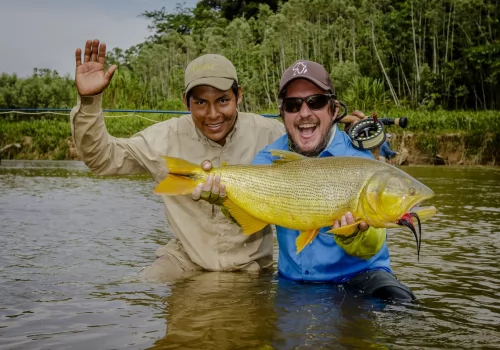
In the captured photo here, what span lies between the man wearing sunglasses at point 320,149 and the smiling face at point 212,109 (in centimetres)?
49

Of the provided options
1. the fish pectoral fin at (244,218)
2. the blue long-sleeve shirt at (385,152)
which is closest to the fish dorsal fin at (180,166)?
the fish pectoral fin at (244,218)

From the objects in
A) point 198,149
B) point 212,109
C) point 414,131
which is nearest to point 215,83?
point 212,109

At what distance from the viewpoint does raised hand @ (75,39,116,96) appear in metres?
4.83

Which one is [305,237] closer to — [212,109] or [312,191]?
[312,191]

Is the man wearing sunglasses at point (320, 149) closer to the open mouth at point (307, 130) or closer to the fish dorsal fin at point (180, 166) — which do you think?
the open mouth at point (307, 130)

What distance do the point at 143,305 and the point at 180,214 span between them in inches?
36.5

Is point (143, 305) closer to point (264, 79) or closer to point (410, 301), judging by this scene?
point (410, 301)

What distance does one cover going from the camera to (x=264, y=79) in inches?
1702

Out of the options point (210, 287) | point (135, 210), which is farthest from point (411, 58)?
point (210, 287)

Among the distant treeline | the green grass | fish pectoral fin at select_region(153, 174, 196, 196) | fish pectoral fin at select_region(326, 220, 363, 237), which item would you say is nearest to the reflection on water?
fish pectoral fin at select_region(326, 220, 363, 237)

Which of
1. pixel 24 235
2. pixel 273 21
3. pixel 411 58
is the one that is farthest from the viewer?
pixel 273 21

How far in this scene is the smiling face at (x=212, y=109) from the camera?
202 inches

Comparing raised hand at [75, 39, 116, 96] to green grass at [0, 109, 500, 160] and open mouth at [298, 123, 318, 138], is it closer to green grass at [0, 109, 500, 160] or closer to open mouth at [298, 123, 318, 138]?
open mouth at [298, 123, 318, 138]

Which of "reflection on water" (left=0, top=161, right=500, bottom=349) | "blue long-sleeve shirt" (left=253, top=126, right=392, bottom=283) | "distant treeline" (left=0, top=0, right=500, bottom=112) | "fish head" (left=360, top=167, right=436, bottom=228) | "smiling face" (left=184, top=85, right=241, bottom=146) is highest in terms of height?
"distant treeline" (left=0, top=0, right=500, bottom=112)
